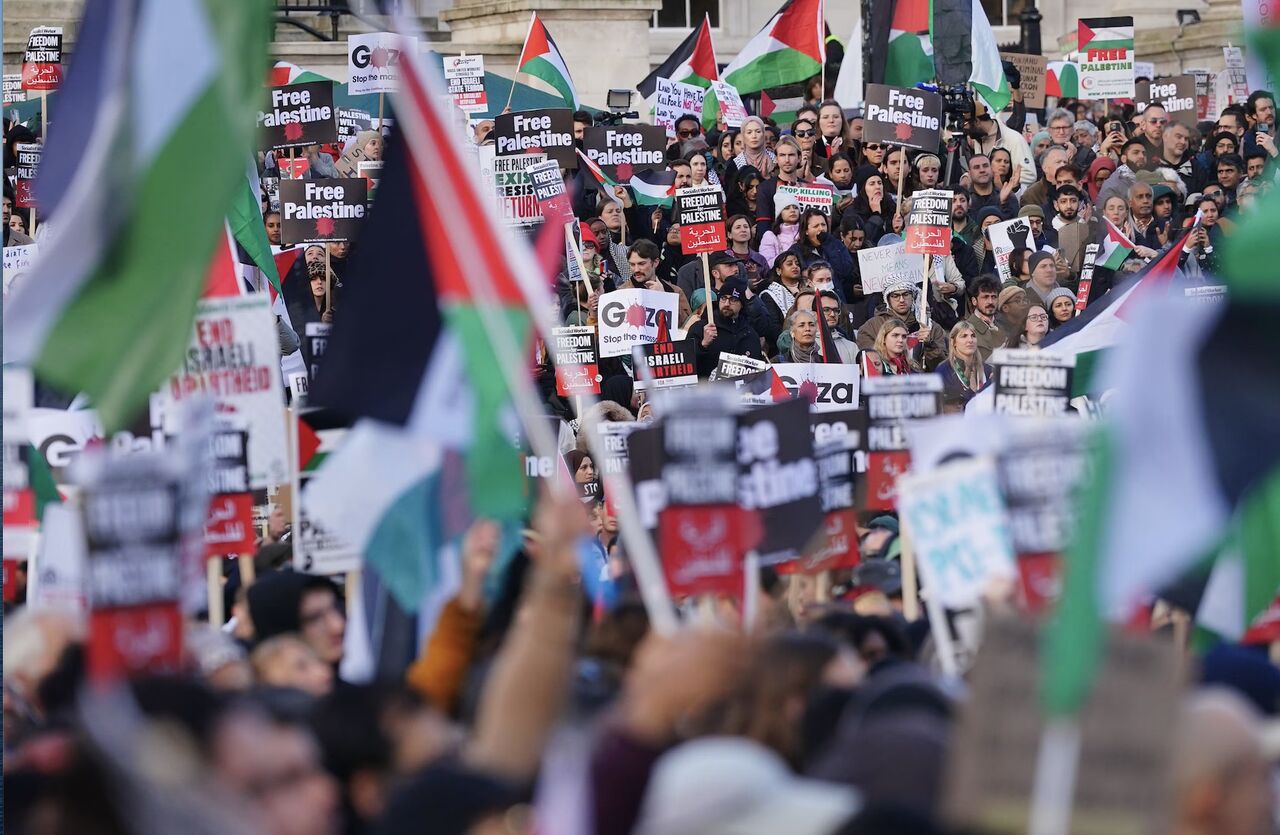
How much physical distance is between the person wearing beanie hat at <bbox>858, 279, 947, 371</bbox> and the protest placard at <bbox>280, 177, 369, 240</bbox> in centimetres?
319

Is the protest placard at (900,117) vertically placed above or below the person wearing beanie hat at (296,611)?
above

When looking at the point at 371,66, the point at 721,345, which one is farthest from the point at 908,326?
the point at 371,66

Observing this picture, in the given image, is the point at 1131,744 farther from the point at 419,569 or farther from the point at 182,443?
the point at 419,569

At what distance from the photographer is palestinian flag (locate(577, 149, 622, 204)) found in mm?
16938

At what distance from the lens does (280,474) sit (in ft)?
25.6

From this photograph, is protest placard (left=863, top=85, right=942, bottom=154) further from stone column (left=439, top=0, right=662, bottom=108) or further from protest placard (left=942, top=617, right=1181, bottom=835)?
protest placard (left=942, top=617, right=1181, bottom=835)

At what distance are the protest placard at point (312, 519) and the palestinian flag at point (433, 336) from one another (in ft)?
2.08

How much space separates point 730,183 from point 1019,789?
13665 millimetres

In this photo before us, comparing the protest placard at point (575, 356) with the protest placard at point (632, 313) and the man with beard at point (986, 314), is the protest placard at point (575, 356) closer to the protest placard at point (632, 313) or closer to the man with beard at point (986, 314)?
the protest placard at point (632, 313)

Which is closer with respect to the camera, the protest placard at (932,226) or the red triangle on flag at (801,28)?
the protest placard at (932,226)

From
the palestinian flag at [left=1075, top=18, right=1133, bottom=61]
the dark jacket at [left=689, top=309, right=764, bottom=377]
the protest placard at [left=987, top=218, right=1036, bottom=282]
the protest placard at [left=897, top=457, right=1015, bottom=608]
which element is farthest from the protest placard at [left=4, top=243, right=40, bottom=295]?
the palestinian flag at [left=1075, top=18, right=1133, bottom=61]

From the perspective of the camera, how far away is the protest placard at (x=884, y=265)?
16078mm

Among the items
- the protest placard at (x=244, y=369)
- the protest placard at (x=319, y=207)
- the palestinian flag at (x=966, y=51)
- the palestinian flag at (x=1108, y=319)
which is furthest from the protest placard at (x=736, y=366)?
the palestinian flag at (x=966, y=51)

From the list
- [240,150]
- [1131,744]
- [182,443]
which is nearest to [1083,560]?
[1131,744]
